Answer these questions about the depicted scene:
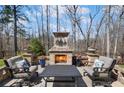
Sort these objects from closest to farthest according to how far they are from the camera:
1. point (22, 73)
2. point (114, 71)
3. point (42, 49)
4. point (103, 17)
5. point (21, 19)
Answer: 1. point (22, 73)
2. point (114, 71)
3. point (42, 49)
4. point (21, 19)
5. point (103, 17)

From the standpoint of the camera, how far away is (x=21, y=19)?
10.3 metres

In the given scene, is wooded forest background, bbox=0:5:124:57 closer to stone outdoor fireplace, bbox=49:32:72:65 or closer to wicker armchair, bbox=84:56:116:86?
stone outdoor fireplace, bbox=49:32:72:65

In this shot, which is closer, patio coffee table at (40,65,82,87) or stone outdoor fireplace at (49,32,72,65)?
patio coffee table at (40,65,82,87)

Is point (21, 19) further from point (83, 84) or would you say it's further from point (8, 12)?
point (83, 84)

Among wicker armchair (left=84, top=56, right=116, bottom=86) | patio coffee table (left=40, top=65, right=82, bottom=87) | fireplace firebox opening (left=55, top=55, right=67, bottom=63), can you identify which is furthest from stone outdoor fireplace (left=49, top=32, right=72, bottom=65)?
wicker armchair (left=84, top=56, right=116, bottom=86)

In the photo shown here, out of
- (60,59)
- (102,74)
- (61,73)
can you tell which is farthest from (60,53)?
(61,73)

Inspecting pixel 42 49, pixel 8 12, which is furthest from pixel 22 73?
pixel 8 12

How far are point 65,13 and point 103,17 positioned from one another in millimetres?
1750

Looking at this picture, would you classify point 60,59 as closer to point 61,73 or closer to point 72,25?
point 61,73

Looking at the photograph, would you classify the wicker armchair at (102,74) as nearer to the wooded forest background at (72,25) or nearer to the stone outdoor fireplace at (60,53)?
the stone outdoor fireplace at (60,53)

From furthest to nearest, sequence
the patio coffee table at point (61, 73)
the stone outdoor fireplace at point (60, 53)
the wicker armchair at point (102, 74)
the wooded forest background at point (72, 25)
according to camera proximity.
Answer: the wooded forest background at point (72, 25) < the stone outdoor fireplace at point (60, 53) < the wicker armchair at point (102, 74) < the patio coffee table at point (61, 73)

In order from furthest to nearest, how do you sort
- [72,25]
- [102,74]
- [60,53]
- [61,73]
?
[72,25] → [60,53] → [102,74] → [61,73]

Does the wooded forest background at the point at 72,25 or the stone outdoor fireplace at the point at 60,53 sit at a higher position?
the wooded forest background at the point at 72,25

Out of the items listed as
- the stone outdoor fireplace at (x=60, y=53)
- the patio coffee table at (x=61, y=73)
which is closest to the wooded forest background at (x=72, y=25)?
the stone outdoor fireplace at (x=60, y=53)
